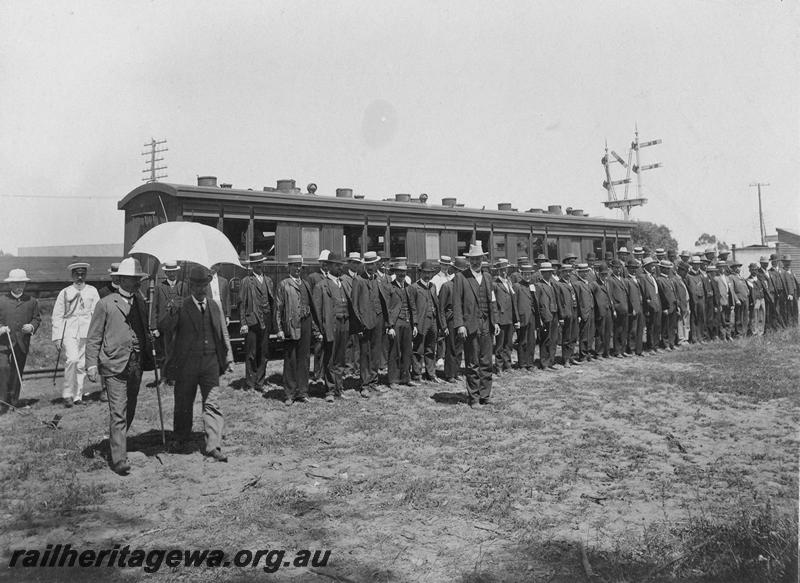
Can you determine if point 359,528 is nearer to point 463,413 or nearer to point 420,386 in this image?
point 463,413

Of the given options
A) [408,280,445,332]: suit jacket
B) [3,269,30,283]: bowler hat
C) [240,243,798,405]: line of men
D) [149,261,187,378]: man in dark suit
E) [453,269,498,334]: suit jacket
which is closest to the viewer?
[3,269,30,283]: bowler hat

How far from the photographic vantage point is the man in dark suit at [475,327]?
762cm

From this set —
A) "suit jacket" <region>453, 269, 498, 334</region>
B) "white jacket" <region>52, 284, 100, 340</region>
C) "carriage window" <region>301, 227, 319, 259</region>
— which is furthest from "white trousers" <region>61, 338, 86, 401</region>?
"suit jacket" <region>453, 269, 498, 334</region>

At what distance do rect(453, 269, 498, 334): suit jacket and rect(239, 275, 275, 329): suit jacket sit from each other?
3024mm

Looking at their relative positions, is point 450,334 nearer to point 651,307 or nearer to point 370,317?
point 370,317

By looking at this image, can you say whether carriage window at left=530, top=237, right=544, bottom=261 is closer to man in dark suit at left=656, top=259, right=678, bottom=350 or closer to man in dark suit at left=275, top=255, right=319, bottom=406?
man in dark suit at left=656, top=259, right=678, bottom=350

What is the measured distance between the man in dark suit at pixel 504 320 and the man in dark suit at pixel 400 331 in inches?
61.5

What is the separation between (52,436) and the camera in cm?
619

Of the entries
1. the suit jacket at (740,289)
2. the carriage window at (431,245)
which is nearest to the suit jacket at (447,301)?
the carriage window at (431,245)

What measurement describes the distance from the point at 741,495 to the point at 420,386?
534 centimetres

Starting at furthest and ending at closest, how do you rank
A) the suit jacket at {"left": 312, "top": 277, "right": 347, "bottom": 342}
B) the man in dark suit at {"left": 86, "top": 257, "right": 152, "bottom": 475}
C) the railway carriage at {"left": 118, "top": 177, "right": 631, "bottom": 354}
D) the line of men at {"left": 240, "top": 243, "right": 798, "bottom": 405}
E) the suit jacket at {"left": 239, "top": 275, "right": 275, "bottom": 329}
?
1. the railway carriage at {"left": 118, "top": 177, "right": 631, "bottom": 354}
2. the suit jacket at {"left": 239, "top": 275, "right": 275, "bottom": 329}
3. the suit jacket at {"left": 312, "top": 277, "right": 347, "bottom": 342}
4. the line of men at {"left": 240, "top": 243, "right": 798, "bottom": 405}
5. the man in dark suit at {"left": 86, "top": 257, "right": 152, "bottom": 475}

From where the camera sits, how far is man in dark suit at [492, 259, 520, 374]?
9820 millimetres

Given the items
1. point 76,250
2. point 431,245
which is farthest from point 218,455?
point 76,250

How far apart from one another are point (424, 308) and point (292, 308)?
2654 mm
